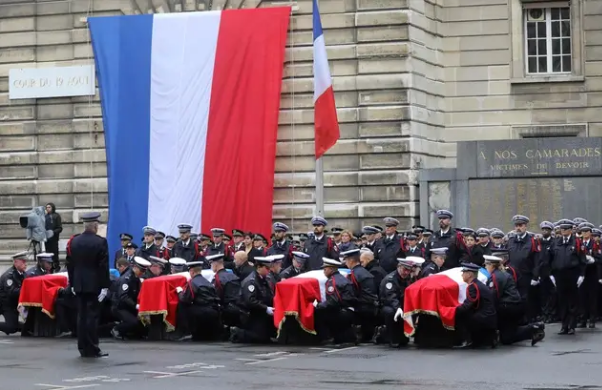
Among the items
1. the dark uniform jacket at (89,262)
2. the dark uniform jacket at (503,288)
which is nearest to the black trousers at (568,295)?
the dark uniform jacket at (503,288)

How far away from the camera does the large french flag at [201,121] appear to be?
31.4 m

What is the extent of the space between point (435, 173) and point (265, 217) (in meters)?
3.74

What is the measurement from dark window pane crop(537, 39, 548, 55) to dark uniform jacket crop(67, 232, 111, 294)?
17.4 m

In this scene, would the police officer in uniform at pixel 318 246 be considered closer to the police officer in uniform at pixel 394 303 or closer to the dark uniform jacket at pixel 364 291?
the dark uniform jacket at pixel 364 291

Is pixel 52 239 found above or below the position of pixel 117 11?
below

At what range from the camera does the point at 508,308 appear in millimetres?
19891

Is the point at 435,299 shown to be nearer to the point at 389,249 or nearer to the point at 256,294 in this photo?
the point at 256,294

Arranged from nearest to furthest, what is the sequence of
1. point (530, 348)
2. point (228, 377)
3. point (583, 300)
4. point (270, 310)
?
point (228, 377), point (530, 348), point (270, 310), point (583, 300)

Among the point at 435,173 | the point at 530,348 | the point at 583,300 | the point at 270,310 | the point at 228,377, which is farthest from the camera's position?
the point at 435,173

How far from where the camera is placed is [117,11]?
109 ft

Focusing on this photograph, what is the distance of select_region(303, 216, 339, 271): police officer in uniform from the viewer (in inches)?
976

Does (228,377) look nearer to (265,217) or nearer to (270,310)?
(270,310)

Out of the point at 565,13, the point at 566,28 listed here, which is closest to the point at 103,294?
the point at 566,28

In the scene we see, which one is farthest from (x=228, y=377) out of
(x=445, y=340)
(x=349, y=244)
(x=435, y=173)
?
(x=435, y=173)
